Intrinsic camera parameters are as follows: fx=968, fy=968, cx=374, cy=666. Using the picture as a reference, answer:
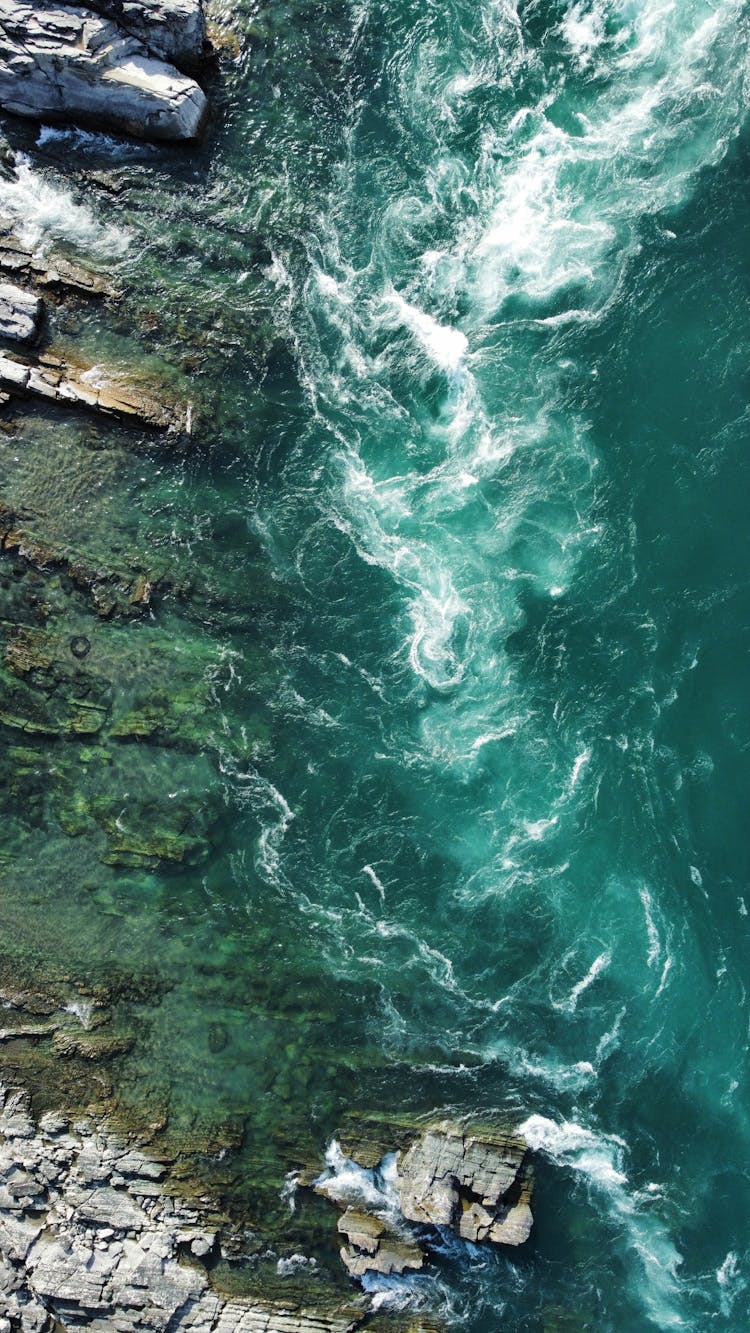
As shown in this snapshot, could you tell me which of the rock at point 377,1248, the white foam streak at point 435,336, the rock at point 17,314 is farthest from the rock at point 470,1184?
the rock at point 17,314

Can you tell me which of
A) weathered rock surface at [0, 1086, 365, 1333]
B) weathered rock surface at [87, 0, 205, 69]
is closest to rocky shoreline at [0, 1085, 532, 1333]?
weathered rock surface at [0, 1086, 365, 1333]

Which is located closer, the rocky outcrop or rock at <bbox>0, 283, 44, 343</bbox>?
the rocky outcrop

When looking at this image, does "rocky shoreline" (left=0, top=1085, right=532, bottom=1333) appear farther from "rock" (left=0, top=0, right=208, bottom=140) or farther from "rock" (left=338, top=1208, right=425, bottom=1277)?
"rock" (left=0, top=0, right=208, bottom=140)

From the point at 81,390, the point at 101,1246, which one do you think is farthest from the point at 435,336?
the point at 101,1246

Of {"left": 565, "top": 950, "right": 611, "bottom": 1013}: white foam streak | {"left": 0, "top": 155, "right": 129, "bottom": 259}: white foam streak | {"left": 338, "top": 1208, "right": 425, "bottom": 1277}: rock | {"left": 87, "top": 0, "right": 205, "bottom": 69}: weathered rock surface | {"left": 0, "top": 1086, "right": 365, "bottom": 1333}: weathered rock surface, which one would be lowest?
{"left": 0, "top": 1086, "right": 365, "bottom": 1333}: weathered rock surface

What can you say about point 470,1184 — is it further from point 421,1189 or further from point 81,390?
point 81,390

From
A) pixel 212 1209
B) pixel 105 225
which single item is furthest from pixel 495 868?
pixel 105 225

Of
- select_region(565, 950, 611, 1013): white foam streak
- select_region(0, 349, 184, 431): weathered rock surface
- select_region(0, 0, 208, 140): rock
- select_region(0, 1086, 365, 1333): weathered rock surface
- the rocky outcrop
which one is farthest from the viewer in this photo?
select_region(0, 349, 184, 431): weathered rock surface

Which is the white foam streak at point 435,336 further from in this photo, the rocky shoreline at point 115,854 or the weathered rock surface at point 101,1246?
the weathered rock surface at point 101,1246
